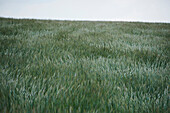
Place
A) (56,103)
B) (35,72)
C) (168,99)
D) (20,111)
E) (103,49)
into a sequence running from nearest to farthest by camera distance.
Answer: (20,111), (56,103), (168,99), (35,72), (103,49)

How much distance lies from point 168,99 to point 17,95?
1.06 m

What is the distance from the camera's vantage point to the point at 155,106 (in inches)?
32.1

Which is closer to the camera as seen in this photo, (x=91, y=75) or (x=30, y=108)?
(x=30, y=108)

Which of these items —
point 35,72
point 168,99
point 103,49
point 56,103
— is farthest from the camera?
point 103,49

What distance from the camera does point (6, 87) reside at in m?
0.88

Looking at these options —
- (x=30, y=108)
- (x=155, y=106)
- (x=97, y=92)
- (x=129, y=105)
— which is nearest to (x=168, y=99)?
(x=155, y=106)

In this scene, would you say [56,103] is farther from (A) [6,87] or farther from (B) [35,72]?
(B) [35,72]

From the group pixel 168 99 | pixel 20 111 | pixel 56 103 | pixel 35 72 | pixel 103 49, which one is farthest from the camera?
pixel 103 49

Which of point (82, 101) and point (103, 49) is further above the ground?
→ point (103, 49)

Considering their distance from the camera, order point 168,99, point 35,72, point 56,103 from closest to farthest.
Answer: point 56,103, point 168,99, point 35,72

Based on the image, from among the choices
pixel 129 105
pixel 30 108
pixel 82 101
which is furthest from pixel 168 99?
pixel 30 108

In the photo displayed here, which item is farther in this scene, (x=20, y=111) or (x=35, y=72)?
(x=35, y=72)

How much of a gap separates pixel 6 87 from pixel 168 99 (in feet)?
3.86

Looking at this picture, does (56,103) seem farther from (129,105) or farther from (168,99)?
(168,99)
